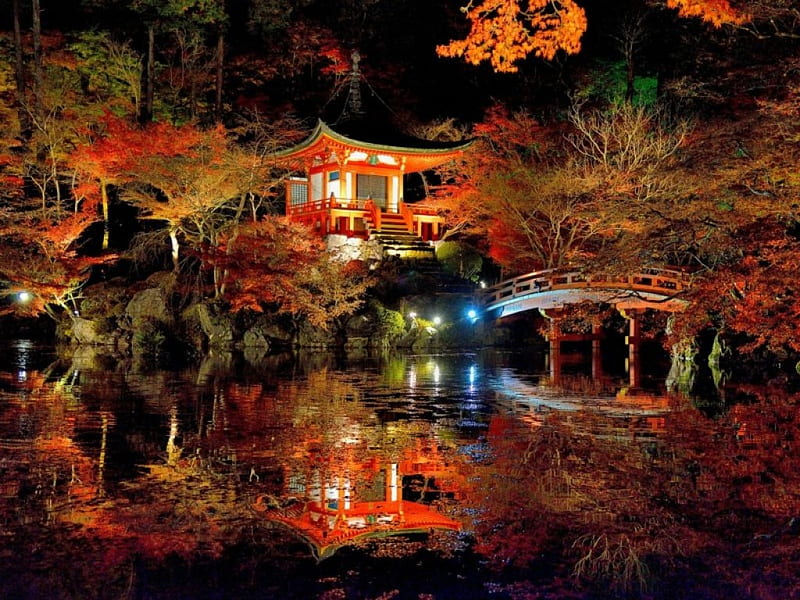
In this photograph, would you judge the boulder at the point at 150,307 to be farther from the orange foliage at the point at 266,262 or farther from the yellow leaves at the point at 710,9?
the yellow leaves at the point at 710,9

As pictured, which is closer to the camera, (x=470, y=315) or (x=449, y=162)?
(x=470, y=315)

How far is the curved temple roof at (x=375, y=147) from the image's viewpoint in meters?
29.1

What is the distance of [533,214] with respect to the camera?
2669cm

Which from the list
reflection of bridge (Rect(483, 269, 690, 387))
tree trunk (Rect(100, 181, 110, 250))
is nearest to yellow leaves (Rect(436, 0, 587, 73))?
reflection of bridge (Rect(483, 269, 690, 387))

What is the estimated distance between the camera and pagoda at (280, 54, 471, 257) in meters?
29.8

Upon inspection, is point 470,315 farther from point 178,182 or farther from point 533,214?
point 178,182

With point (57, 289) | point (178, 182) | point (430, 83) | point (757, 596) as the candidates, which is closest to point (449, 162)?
point (430, 83)

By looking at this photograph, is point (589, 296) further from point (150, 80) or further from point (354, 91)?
point (150, 80)

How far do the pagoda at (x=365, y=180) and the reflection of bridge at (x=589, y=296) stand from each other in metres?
4.99

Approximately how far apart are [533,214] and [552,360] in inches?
213

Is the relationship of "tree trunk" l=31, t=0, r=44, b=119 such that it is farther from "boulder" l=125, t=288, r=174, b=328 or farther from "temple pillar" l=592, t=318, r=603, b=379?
"temple pillar" l=592, t=318, r=603, b=379

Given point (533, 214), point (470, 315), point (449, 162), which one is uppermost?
point (449, 162)

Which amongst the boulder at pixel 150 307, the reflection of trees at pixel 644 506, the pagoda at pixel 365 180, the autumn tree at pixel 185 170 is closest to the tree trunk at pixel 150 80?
the pagoda at pixel 365 180

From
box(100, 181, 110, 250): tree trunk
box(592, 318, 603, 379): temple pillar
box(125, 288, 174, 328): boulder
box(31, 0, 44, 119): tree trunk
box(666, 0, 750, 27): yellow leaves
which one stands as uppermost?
box(31, 0, 44, 119): tree trunk
